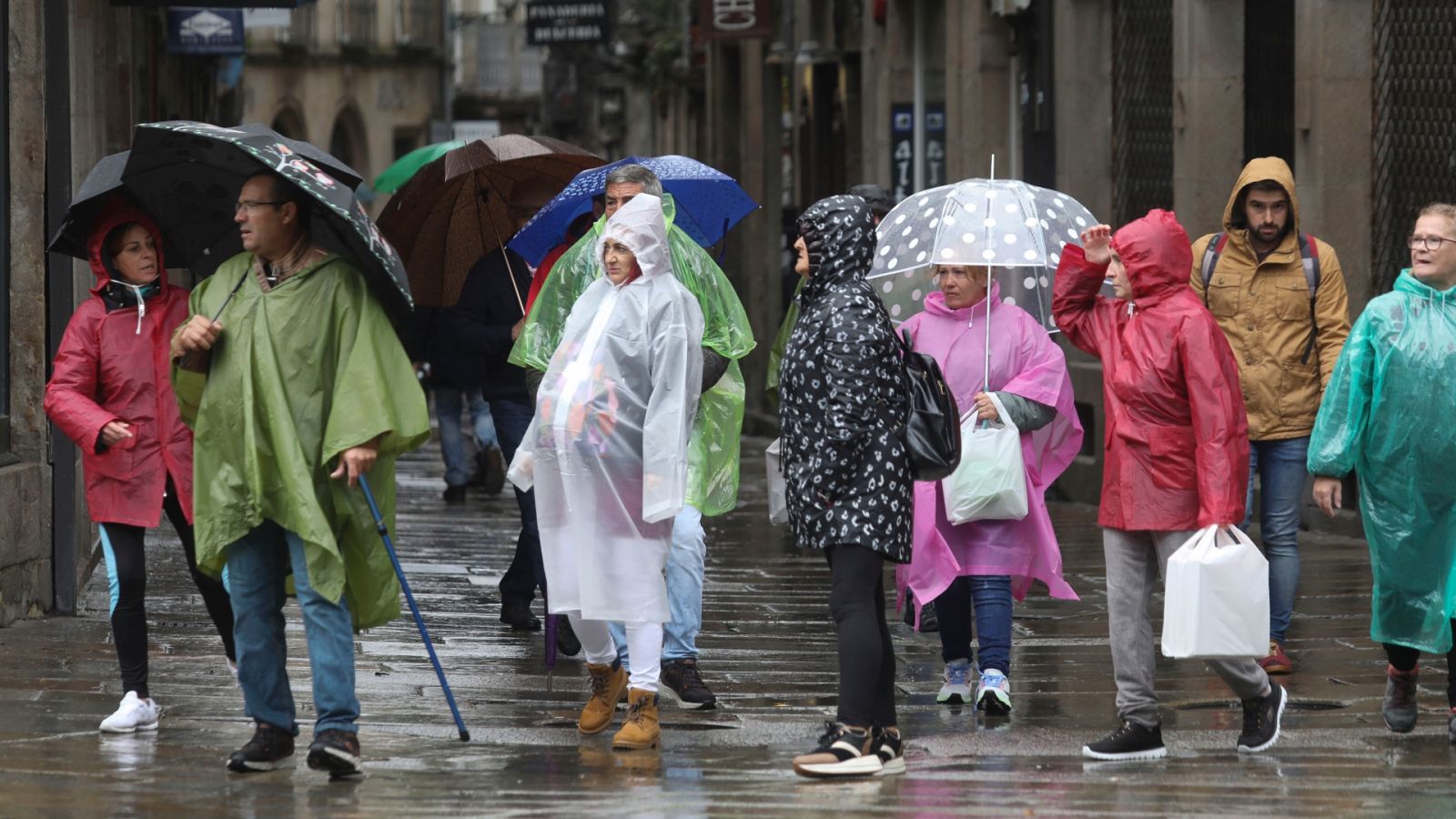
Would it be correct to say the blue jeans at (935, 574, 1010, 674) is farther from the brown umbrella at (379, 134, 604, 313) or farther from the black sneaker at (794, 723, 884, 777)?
the brown umbrella at (379, 134, 604, 313)

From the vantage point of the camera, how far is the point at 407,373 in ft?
23.5

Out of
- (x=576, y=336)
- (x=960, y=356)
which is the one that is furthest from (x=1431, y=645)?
(x=576, y=336)

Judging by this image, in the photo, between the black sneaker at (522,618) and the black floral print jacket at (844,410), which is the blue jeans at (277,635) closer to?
the black floral print jacket at (844,410)

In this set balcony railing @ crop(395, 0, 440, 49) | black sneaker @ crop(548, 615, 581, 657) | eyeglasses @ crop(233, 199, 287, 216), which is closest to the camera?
eyeglasses @ crop(233, 199, 287, 216)

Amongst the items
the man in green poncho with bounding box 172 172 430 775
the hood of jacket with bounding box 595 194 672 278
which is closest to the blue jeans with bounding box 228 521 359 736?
the man in green poncho with bounding box 172 172 430 775

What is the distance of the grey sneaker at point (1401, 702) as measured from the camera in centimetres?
783

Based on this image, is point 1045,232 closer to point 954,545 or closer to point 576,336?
point 954,545

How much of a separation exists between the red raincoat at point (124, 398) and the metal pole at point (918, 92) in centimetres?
1404

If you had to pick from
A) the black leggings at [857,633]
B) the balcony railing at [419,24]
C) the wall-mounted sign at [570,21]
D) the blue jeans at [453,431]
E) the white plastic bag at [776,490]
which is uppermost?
the balcony railing at [419,24]

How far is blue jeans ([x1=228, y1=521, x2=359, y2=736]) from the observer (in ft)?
23.2

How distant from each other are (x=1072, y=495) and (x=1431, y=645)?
930 centimetres

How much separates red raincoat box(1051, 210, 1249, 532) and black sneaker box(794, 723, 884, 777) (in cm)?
107

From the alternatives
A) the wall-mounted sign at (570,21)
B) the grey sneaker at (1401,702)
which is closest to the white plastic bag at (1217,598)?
the grey sneaker at (1401,702)

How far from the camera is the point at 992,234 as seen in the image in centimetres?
848
